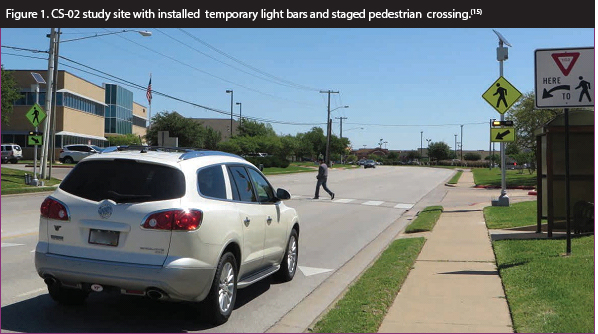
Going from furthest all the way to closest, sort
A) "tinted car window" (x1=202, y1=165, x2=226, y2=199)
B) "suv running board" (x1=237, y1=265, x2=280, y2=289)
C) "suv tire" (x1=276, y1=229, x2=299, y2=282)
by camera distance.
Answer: "suv tire" (x1=276, y1=229, x2=299, y2=282)
"suv running board" (x1=237, y1=265, x2=280, y2=289)
"tinted car window" (x1=202, y1=165, x2=226, y2=199)

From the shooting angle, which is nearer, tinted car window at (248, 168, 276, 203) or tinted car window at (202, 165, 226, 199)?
tinted car window at (202, 165, 226, 199)

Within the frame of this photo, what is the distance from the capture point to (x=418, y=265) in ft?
32.2

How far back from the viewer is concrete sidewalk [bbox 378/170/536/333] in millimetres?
6188

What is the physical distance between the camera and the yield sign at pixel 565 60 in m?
9.43

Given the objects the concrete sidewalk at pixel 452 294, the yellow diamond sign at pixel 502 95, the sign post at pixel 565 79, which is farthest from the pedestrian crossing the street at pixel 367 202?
the sign post at pixel 565 79

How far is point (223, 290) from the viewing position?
6.48 m

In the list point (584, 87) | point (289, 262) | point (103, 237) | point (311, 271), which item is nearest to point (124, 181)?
point (103, 237)

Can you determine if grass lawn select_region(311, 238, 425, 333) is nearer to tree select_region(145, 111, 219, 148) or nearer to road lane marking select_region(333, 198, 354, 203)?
road lane marking select_region(333, 198, 354, 203)

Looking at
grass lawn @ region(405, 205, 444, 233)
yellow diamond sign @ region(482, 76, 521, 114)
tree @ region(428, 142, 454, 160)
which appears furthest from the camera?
tree @ region(428, 142, 454, 160)

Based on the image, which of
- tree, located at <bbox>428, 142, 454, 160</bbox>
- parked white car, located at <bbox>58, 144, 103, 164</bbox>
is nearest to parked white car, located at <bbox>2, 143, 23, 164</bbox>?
parked white car, located at <bbox>58, 144, 103, 164</bbox>

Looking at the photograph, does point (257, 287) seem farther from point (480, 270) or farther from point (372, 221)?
point (372, 221)

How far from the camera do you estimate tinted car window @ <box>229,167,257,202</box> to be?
724 centimetres

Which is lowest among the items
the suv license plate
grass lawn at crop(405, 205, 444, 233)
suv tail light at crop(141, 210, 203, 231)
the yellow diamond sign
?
grass lawn at crop(405, 205, 444, 233)

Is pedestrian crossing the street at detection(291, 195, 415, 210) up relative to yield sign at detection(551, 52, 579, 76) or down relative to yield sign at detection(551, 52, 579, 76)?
down
